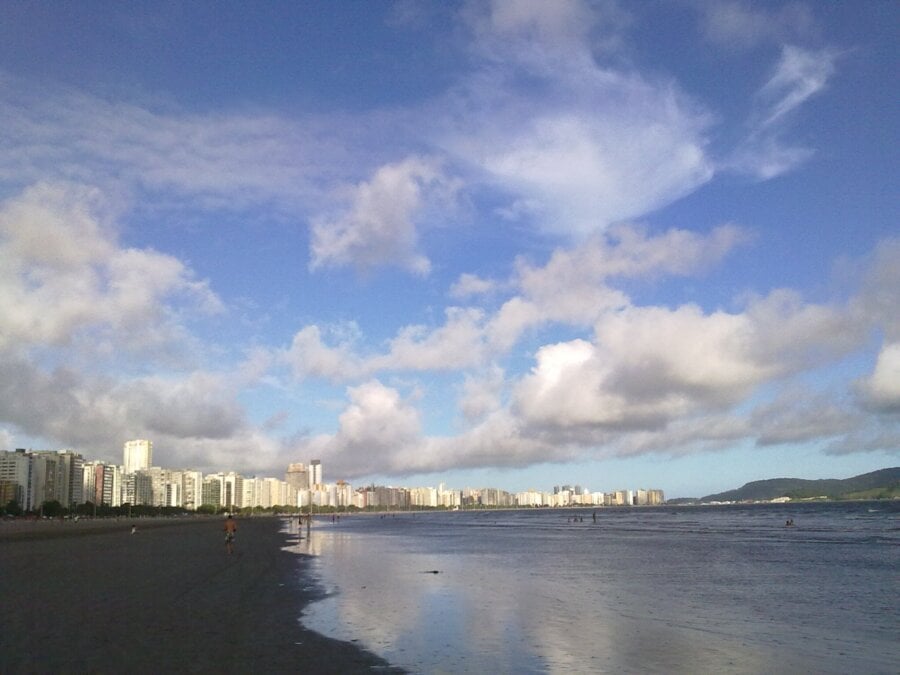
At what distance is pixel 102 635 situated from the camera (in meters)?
17.0

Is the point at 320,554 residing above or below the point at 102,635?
below

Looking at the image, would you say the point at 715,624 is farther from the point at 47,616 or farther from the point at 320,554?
the point at 320,554

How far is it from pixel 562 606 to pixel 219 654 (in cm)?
1338

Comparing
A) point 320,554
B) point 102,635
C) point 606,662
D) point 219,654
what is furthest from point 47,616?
point 320,554

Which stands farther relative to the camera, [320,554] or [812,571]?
[320,554]

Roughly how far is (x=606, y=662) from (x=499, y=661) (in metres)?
2.49

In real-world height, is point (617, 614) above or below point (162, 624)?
below

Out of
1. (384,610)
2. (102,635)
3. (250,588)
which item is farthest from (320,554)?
(102,635)

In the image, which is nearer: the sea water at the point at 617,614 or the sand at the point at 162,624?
the sand at the point at 162,624

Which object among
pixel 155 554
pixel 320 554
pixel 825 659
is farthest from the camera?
pixel 320 554

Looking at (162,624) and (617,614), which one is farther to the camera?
(617,614)

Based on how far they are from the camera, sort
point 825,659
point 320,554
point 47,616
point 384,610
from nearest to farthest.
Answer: point 825,659, point 47,616, point 384,610, point 320,554

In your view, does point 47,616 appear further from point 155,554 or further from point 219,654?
point 155,554

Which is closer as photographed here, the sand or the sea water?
the sand
